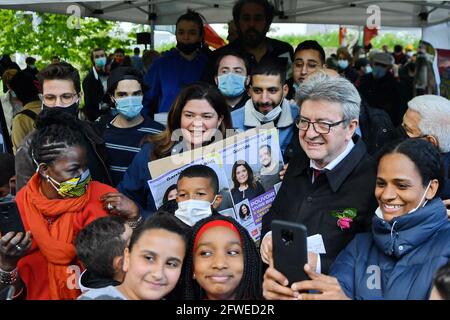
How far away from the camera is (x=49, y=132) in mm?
3453

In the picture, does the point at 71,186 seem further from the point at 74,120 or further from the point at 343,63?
the point at 343,63

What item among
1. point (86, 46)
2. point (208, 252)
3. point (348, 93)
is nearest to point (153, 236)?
point (208, 252)

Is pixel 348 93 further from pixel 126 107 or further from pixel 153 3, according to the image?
pixel 153 3

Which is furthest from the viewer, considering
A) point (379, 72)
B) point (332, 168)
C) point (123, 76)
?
point (379, 72)

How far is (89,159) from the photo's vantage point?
3.89 m

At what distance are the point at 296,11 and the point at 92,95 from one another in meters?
3.01

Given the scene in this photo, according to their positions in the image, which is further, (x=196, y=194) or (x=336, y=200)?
(x=196, y=194)

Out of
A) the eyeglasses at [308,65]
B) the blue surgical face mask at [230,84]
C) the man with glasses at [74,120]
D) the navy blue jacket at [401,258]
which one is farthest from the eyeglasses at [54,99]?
the navy blue jacket at [401,258]

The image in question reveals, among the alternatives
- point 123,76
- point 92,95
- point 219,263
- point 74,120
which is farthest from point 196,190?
point 92,95

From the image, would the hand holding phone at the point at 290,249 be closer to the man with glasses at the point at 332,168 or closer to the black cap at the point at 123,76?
the man with glasses at the point at 332,168

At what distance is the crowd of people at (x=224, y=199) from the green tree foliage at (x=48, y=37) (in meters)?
9.84

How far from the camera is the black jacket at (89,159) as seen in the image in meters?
3.69

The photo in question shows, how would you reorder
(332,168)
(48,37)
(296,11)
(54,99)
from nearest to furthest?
(332,168)
(54,99)
(296,11)
(48,37)

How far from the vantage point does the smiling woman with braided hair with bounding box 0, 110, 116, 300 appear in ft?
10.5
